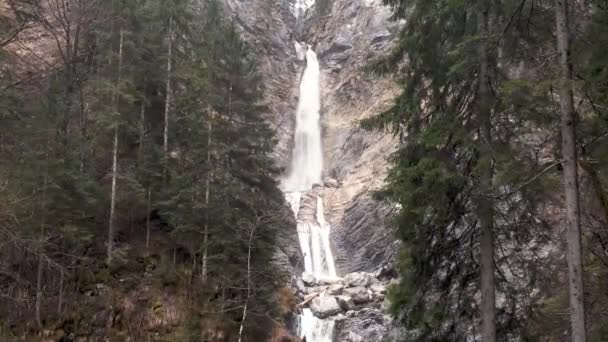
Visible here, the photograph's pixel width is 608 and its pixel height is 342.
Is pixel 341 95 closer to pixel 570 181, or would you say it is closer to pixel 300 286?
pixel 300 286

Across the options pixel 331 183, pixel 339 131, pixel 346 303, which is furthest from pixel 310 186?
pixel 346 303

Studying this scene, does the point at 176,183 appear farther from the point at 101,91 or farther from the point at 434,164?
the point at 434,164

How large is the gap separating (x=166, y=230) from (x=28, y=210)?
18.2ft

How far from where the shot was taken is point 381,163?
123 feet

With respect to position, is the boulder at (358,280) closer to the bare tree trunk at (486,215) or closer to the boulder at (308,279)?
the boulder at (308,279)

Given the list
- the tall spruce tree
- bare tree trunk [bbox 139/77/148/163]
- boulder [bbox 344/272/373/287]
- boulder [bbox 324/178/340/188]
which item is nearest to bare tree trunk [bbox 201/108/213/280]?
bare tree trunk [bbox 139/77/148/163]

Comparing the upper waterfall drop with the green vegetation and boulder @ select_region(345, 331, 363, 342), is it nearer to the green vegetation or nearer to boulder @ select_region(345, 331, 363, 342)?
boulder @ select_region(345, 331, 363, 342)

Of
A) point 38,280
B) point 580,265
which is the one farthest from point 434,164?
point 38,280

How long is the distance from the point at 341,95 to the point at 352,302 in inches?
1253

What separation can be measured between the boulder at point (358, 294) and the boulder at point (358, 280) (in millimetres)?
707

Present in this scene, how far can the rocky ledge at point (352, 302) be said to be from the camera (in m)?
21.3

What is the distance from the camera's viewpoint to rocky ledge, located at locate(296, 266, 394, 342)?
21.3m

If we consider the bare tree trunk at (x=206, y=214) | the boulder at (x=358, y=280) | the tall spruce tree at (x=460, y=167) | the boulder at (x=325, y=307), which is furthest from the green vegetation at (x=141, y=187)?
the boulder at (x=358, y=280)

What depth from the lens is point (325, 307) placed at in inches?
912
